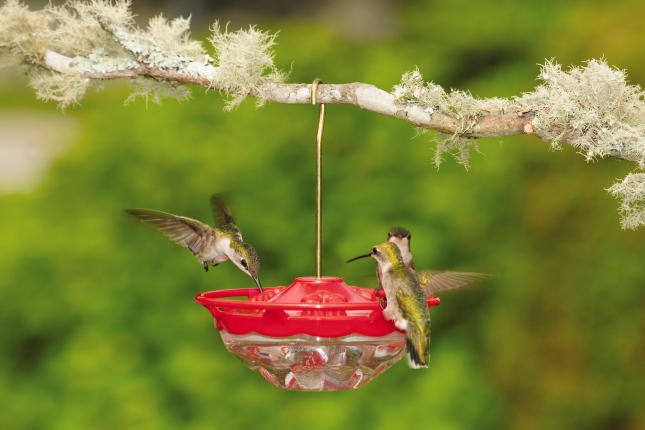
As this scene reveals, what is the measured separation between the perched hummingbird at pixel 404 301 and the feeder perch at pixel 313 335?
37 millimetres

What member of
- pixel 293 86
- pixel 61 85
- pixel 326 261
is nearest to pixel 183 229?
pixel 61 85

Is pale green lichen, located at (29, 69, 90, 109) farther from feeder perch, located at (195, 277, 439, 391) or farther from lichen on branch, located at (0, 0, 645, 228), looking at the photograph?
feeder perch, located at (195, 277, 439, 391)

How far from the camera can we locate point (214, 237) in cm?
237

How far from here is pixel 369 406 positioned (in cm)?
329

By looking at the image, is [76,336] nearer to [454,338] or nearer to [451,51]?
[454,338]

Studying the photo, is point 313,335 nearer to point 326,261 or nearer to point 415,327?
point 415,327

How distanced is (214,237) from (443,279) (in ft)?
2.16

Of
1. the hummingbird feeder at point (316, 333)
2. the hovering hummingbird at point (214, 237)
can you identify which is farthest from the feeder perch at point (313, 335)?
the hovering hummingbird at point (214, 237)

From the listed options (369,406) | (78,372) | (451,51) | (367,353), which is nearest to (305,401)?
(369,406)

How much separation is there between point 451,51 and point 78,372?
2.08 metres

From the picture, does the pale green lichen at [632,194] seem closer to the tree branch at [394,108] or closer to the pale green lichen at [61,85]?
the tree branch at [394,108]

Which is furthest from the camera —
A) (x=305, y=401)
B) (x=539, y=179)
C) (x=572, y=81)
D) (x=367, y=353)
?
(x=539, y=179)

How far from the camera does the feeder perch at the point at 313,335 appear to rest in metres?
1.91

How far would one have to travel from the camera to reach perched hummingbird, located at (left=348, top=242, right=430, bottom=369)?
204 cm
